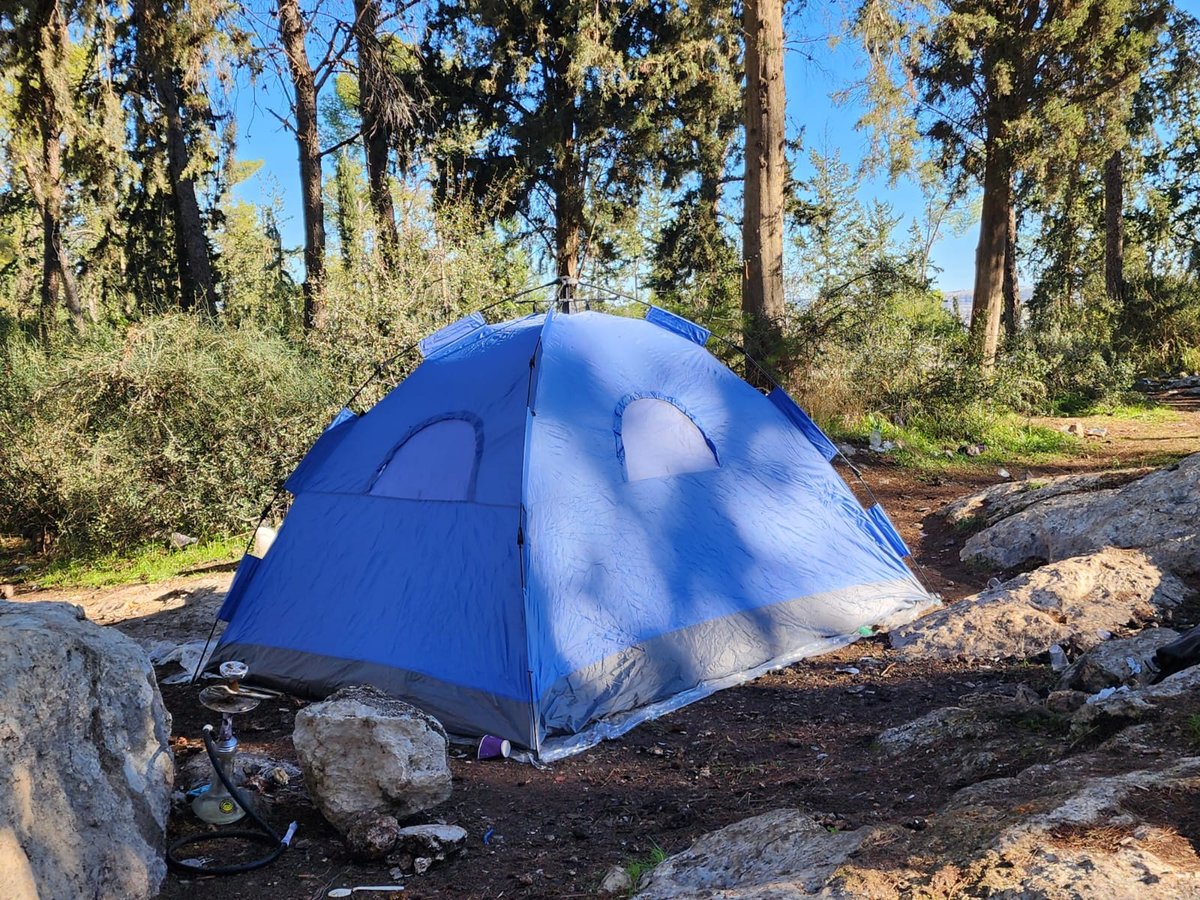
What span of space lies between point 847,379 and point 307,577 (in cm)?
844

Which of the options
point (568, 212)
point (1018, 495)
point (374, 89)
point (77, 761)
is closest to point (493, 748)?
point (77, 761)

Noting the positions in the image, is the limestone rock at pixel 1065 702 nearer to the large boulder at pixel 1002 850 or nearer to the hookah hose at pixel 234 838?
the large boulder at pixel 1002 850

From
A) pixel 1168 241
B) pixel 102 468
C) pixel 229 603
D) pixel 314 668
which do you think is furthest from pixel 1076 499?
pixel 1168 241

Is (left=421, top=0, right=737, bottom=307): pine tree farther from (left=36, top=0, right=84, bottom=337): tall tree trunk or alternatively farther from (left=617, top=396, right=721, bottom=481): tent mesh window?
(left=617, top=396, right=721, bottom=481): tent mesh window

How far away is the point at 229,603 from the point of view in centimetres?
527

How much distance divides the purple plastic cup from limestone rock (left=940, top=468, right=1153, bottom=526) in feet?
16.6

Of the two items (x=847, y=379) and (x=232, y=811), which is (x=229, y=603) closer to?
(x=232, y=811)

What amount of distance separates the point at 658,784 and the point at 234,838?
165 centimetres

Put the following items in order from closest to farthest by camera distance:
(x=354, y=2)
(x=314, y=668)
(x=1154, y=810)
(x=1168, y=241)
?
(x=1154, y=810) → (x=314, y=668) → (x=354, y=2) → (x=1168, y=241)

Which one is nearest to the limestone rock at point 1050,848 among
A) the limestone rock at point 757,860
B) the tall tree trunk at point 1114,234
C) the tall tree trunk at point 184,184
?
the limestone rock at point 757,860

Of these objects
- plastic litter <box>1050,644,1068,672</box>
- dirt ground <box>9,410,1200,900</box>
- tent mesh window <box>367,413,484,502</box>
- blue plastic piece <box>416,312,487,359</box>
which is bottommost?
dirt ground <box>9,410,1200,900</box>

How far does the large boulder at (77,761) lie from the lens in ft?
8.43

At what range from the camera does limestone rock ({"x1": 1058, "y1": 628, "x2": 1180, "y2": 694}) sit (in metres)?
3.74

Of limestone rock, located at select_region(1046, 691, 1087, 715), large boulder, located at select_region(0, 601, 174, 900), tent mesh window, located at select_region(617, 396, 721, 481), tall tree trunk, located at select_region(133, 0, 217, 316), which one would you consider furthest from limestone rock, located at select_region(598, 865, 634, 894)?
tall tree trunk, located at select_region(133, 0, 217, 316)
